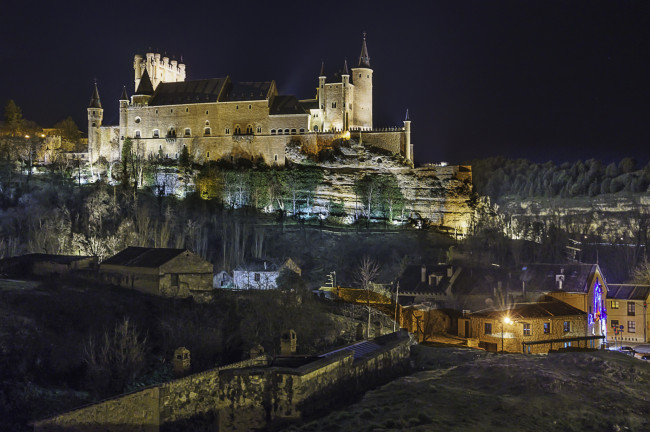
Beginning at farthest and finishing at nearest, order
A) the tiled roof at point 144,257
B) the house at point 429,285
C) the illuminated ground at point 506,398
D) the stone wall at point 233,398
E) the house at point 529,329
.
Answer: the house at point 429,285, the house at point 529,329, the tiled roof at point 144,257, the stone wall at point 233,398, the illuminated ground at point 506,398

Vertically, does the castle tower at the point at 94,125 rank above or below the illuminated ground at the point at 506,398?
above

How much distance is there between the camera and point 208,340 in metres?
32.5

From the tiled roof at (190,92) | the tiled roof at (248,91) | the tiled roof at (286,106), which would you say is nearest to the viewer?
the tiled roof at (286,106)

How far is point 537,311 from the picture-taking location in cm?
4153

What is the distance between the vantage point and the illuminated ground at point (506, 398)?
20203mm

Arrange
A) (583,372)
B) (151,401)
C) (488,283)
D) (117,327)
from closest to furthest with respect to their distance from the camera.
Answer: (151,401), (583,372), (117,327), (488,283)

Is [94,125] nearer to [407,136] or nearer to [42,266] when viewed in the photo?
[407,136]

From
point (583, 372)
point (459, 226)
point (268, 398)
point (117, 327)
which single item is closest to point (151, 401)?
point (268, 398)

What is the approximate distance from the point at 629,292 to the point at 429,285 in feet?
50.9

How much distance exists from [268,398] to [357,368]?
3.90 meters

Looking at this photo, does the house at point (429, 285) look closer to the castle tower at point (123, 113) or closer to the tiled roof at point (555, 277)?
the tiled roof at point (555, 277)

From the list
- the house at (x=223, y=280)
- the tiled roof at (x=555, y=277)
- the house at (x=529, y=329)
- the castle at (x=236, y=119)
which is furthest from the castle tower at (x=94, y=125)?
the house at (x=529, y=329)

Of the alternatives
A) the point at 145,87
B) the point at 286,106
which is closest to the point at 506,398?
the point at 286,106

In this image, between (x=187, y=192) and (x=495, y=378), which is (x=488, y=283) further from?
(x=187, y=192)
